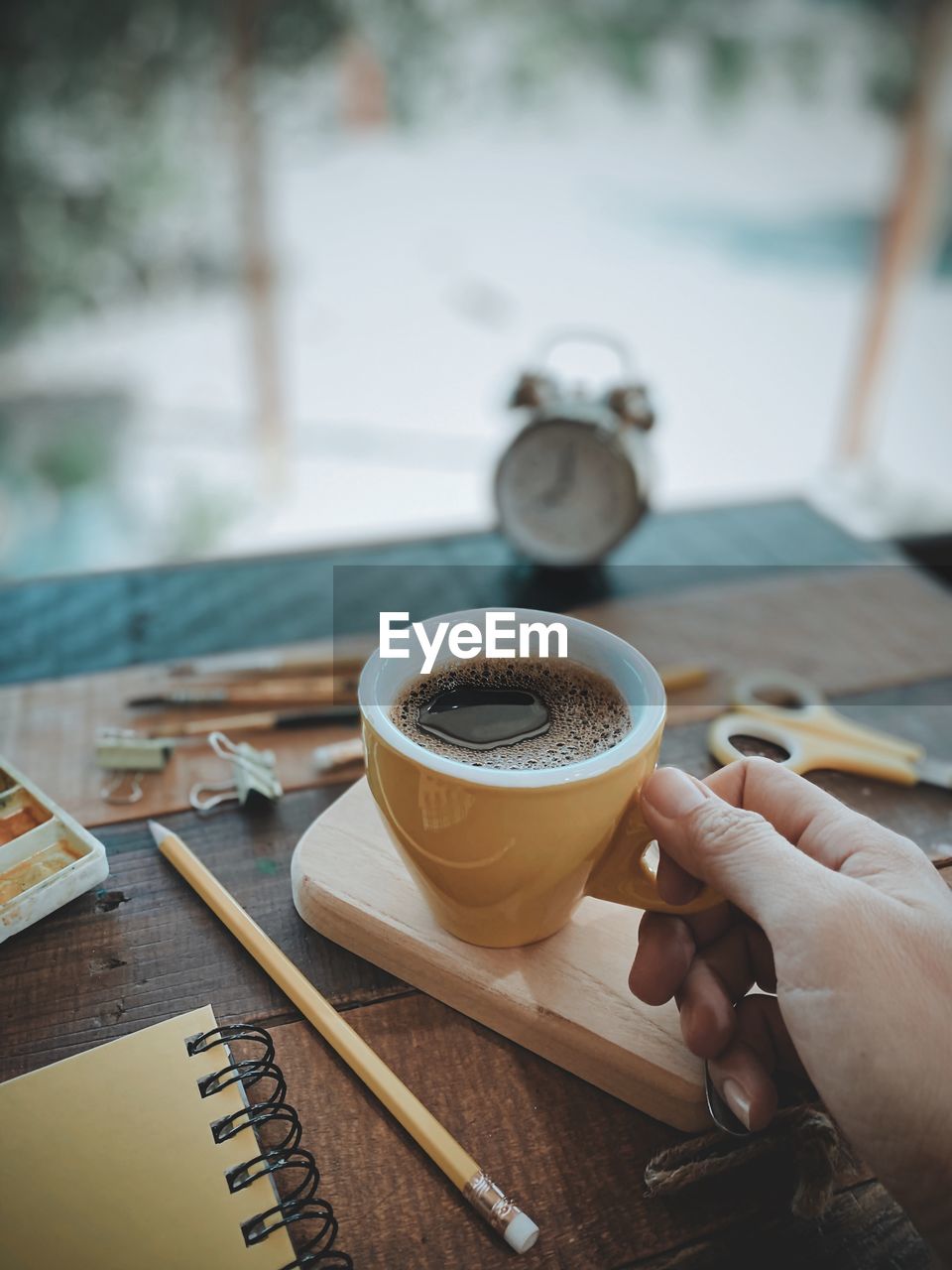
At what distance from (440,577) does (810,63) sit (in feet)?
10.4

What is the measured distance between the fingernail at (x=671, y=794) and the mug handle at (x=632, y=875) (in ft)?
0.04

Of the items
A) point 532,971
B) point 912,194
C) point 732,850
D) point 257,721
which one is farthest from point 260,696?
point 912,194

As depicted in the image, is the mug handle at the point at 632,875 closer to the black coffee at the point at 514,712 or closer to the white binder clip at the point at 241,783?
the black coffee at the point at 514,712

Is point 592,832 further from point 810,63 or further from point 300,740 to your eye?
point 810,63

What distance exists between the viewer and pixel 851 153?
152 inches

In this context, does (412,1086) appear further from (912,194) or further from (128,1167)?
(912,194)

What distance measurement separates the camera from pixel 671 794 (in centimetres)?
60

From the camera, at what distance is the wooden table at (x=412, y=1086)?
550mm

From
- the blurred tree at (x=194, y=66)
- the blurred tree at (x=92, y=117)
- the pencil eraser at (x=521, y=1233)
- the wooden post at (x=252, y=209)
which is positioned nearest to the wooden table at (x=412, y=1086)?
Answer: the pencil eraser at (x=521, y=1233)

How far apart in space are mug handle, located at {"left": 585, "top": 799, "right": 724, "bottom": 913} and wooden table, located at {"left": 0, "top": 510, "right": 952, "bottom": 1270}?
0.12 metres

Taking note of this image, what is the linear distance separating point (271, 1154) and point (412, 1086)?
0.09 metres

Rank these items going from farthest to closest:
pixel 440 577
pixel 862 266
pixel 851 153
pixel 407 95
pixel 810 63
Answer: pixel 862 266
pixel 851 153
pixel 810 63
pixel 407 95
pixel 440 577

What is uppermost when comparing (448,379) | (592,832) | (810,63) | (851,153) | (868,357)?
(810,63)

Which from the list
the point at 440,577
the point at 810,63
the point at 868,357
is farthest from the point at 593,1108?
the point at 810,63
